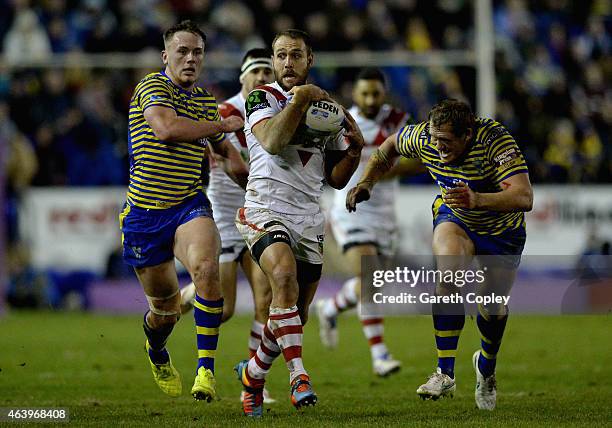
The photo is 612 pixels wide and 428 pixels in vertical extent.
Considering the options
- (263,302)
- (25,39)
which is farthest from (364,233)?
(25,39)

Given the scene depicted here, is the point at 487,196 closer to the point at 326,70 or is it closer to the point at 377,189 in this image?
the point at 377,189

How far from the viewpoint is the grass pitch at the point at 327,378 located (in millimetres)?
8016

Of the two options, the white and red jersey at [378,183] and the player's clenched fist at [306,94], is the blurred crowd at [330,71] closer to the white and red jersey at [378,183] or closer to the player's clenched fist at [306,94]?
the white and red jersey at [378,183]

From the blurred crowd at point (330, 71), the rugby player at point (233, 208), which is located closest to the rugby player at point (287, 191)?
the rugby player at point (233, 208)

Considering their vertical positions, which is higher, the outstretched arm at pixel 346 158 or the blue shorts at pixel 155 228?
the outstretched arm at pixel 346 158

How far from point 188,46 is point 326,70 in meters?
10.6

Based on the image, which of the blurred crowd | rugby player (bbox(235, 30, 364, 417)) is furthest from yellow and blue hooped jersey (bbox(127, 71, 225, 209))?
the blurred crowd

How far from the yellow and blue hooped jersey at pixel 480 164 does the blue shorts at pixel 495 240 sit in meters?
0.03

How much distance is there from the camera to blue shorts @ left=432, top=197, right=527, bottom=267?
8.58 meters

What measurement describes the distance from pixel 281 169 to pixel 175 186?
834 mm

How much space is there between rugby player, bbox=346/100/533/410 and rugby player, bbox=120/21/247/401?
3.89ft

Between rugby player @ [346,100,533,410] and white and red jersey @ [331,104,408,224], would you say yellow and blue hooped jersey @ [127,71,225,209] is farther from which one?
white and red jersey @ [331,104,408,224]

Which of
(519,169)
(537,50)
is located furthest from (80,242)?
(519,169)

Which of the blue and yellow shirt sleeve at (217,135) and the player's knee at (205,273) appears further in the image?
the blue and yellow shirt sleeve at (217,135)
